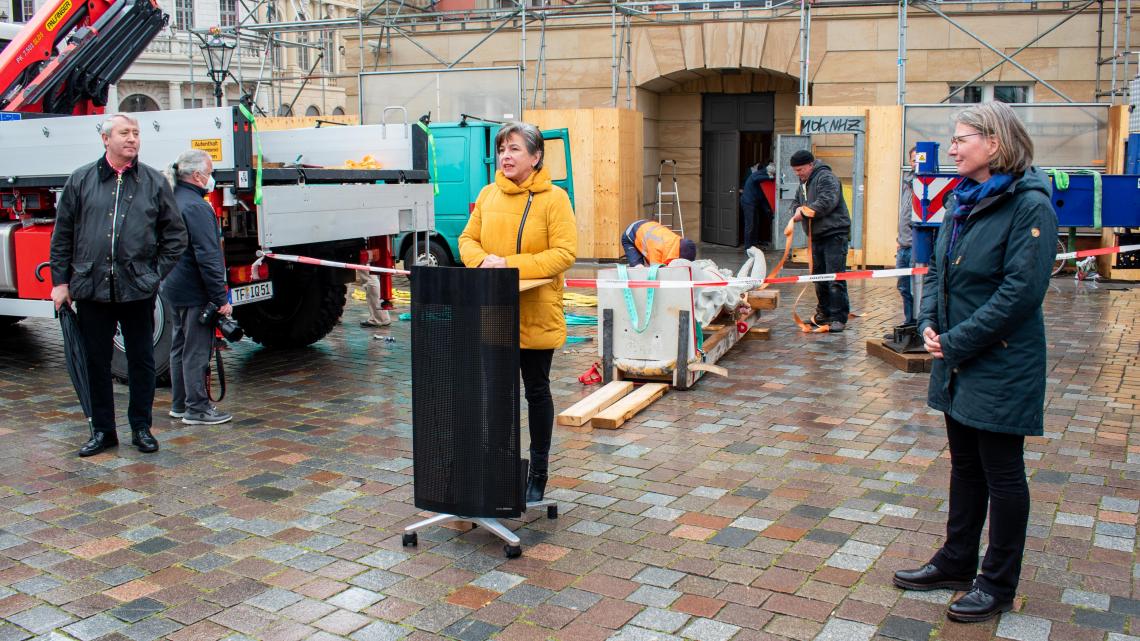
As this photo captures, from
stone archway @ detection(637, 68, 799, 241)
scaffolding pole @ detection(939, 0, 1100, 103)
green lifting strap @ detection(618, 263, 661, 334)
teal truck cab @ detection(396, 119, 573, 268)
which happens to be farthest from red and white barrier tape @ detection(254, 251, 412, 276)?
stone archway @ detection(637, 68, 799, 241)

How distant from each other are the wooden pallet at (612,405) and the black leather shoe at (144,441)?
7.49 feet

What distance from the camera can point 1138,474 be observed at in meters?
5.43

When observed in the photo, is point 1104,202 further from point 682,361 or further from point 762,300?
point 682,361

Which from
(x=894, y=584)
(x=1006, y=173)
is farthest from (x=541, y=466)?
(x=1006, y=173)

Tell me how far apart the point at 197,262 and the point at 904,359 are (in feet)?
16.4

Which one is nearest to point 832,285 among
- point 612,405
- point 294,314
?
point 612,405

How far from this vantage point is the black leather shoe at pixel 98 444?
5938mm

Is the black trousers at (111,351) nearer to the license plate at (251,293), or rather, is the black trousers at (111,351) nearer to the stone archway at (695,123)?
the license plate at (251,293)

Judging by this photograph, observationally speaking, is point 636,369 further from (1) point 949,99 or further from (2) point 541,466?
(1) point 949,99

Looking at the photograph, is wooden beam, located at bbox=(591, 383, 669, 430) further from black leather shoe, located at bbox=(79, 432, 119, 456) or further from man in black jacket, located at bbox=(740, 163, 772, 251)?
man in black jacket, located at bbox=(740, 163, 772, 251)

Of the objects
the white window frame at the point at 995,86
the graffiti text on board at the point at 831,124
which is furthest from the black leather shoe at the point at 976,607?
the white window frame at the point at 995,86

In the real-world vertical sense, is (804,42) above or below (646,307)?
above

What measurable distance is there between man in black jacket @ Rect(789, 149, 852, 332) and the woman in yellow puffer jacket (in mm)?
5529

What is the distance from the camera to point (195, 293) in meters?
6.65
